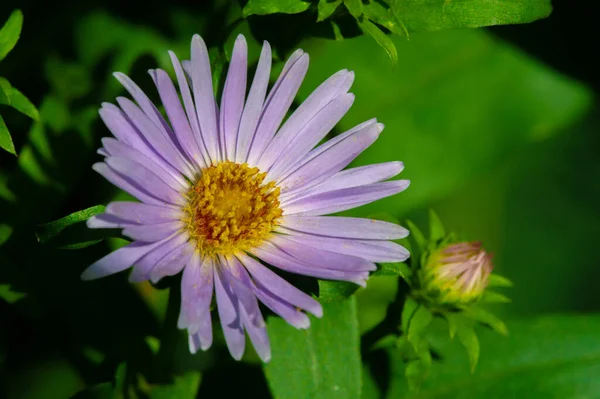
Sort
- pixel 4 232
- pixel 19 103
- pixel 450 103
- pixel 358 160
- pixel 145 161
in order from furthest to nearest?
pixel 450 103, pixel 358 160, pixel 4 232, pixel 19 103, pixel 145 161

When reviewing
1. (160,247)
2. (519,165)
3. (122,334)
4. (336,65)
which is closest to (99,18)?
(336,65)

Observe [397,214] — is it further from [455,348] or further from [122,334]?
[122,334]

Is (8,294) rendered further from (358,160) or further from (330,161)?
(358,160)

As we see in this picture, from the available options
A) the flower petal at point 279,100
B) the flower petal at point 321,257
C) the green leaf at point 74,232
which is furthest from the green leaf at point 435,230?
the green leaf at point 74,232

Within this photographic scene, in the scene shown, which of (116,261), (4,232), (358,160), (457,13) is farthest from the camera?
(358,160)

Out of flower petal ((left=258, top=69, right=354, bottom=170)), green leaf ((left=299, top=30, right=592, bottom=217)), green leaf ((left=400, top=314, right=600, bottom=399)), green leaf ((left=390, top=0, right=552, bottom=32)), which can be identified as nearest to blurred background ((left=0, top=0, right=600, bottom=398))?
green leaf ((left=299, top=30, right=592, bottom=217))

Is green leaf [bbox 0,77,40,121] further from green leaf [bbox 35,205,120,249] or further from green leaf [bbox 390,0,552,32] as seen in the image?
green leaf [bbox 390,0,552,32]

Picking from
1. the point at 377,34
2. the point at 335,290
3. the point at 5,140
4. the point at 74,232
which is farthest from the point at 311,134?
the point at 5,140
